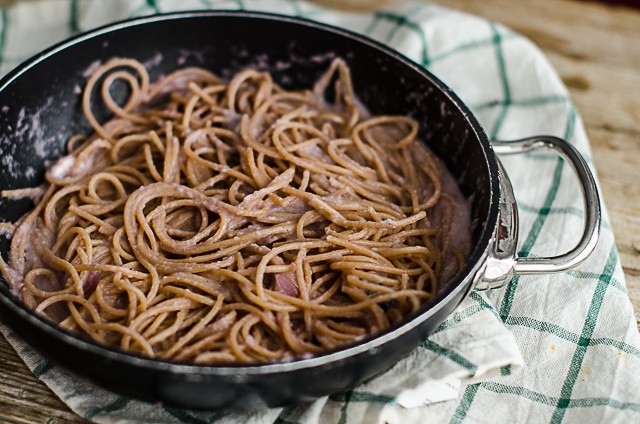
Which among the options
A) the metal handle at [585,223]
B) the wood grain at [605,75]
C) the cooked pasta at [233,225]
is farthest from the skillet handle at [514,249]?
the wood grain at [605,75]

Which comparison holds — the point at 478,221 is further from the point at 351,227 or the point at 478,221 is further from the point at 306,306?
the point at 306,306

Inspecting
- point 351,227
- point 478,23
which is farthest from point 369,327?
point 478,23

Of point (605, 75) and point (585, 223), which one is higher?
point (605, 75)

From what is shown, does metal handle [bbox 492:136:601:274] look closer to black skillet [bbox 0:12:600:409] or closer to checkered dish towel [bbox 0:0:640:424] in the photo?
black skillet [bbox 0:12:600:409]

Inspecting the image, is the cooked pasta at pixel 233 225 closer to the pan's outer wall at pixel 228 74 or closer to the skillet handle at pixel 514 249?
the pan's outer wall at pixel 228 74

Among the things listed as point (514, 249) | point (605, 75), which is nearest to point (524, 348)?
point (514, 249)

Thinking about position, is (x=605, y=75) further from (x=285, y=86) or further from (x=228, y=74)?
(x=228, y=74)
